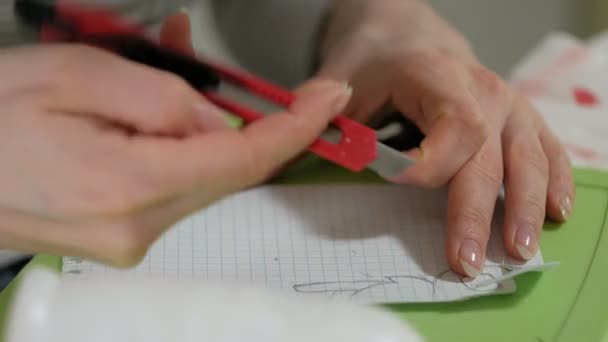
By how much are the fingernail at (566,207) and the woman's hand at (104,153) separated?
0.27 metres

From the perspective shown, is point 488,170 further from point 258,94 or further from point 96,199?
point 96,199

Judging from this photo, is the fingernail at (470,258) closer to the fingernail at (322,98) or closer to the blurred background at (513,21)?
the fingernail at (322,98)

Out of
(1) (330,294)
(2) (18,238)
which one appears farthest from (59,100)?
(1) (330,294)

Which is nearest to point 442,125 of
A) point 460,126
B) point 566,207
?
point 460,126

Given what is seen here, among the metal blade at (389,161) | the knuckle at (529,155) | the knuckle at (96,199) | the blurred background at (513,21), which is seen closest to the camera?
the knuckle at (96,199)

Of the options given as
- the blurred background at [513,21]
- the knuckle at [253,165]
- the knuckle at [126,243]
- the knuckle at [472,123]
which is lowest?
the knuckle at [126,243]

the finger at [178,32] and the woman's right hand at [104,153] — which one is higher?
the finger at [178,32]

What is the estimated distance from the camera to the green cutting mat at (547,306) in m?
0.38

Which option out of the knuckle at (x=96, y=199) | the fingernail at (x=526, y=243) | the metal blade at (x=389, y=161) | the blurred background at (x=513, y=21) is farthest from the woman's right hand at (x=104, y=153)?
the blurred background at (x=513, y=21)

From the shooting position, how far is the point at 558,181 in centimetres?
49

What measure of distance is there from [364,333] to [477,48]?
992 millimetres

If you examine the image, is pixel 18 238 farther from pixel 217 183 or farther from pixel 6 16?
pixel 6 16

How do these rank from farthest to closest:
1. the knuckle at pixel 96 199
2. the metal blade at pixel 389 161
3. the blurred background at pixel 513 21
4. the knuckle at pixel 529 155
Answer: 1. the blurred background at pixel 513 21
2. the knuckle at pixel 529 155
3. the metal blade at pixel 389 161
4. the knuckle at pixel 96 199

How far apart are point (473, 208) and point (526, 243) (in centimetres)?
4
